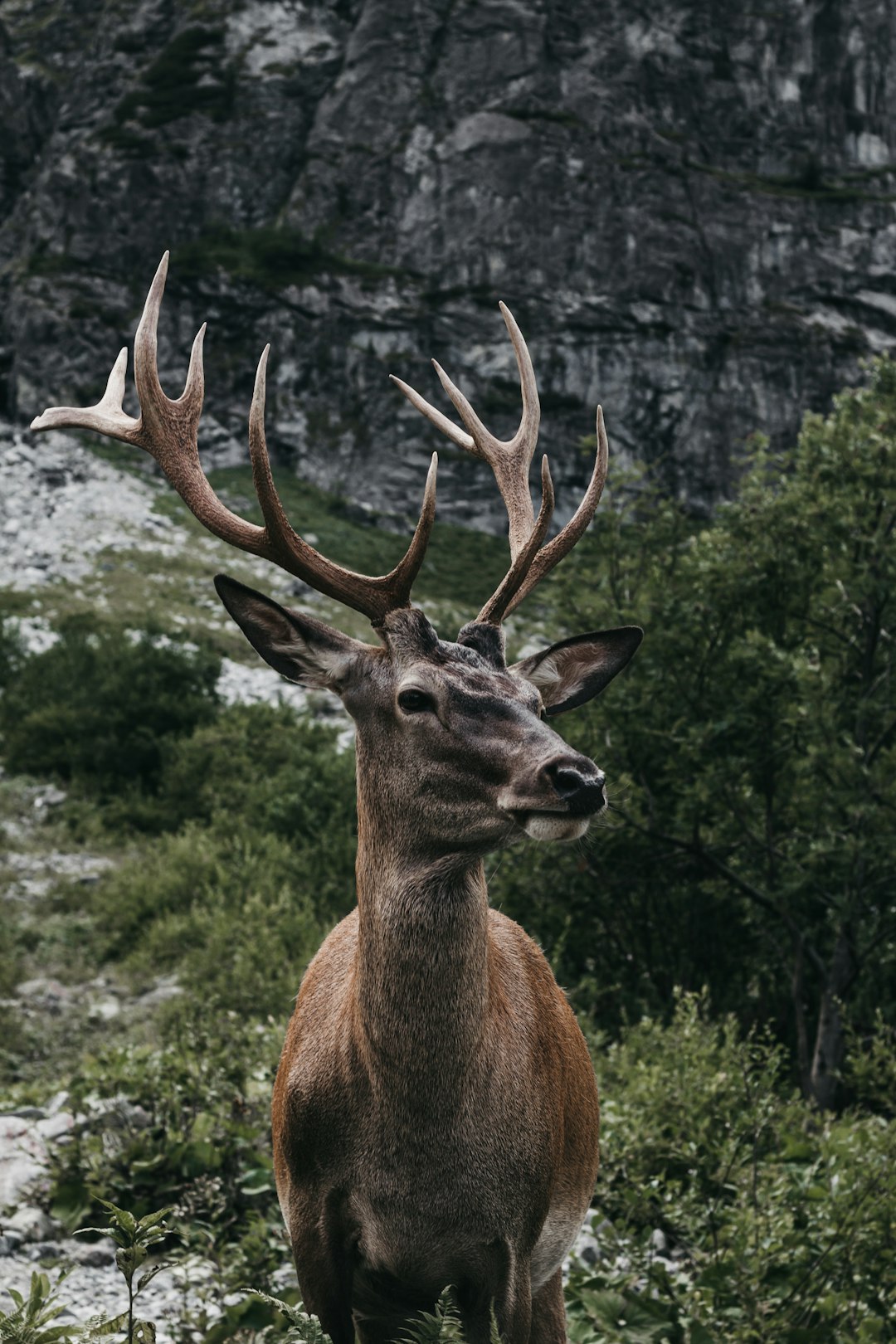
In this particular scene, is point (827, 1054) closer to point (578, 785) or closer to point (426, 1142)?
point (426, 1142)

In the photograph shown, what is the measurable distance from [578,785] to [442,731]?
544mm

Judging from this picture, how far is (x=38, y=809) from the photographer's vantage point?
18.1 m

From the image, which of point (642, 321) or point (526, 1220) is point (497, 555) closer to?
point (642, 321)

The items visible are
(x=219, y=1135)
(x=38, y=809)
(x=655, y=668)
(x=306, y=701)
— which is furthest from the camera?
(x=306, y=701)

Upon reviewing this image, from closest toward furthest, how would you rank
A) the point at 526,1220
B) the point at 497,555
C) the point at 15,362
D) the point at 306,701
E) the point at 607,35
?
the point at 526,1220 < the point at 306,701 < the point at 497,555 < the point at 15,362 < the point at 607,35

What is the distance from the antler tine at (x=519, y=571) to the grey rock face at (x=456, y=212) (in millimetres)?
52412

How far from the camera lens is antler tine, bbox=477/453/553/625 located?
4.04 meters

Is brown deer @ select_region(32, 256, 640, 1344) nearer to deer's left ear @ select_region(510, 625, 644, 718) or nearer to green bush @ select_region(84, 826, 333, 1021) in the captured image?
deer's left ear @ select_region(510, 625, 644, 718)

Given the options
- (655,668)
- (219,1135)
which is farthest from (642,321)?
(219,1135)

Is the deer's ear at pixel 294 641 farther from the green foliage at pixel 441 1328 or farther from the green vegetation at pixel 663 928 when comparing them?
the green foliage at pixel 441 1328

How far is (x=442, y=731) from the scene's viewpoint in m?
3.66

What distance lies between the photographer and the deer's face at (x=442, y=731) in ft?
11.0

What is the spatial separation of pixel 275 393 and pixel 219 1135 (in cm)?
5686

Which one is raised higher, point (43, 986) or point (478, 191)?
point (478, 191)
